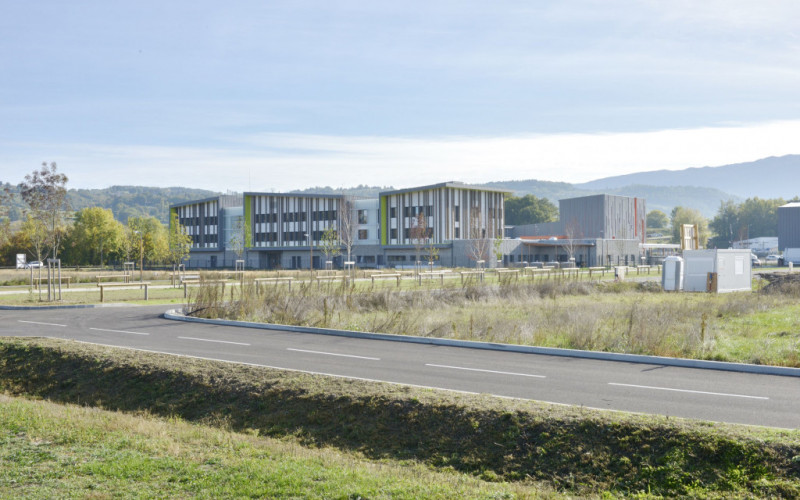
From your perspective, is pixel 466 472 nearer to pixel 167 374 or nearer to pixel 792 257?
pixel 167 374

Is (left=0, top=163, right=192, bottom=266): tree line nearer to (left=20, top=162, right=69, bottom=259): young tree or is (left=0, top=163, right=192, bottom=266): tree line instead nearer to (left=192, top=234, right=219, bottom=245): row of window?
(left=192, top=234, right=219, bottom=245): row of window

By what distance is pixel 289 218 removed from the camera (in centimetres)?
8719

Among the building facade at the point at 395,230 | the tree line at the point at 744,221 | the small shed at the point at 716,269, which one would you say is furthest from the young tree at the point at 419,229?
the tree line at the point at 744,221

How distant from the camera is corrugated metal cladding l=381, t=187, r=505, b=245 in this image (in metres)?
77.6

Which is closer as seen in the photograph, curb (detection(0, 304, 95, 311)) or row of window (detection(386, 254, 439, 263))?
curb (detection(0, 304, 95, 311))

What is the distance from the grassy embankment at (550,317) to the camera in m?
14.7

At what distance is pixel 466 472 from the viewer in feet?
24.1

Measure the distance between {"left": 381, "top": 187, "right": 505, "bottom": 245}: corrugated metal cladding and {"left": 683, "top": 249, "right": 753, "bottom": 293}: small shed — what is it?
40108 mm

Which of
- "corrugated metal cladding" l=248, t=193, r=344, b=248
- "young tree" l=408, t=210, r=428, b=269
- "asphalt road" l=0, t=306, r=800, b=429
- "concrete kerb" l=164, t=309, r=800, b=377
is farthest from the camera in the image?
"corrugated metal cladding" l=248, t=193, r=344, b=248

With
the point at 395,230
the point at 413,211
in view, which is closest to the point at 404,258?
the point at 395,230

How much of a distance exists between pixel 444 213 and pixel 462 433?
69920 millimetres

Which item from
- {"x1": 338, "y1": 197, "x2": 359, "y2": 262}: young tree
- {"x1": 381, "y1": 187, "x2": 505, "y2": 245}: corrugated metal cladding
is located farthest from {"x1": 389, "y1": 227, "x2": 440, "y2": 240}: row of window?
{"x1": 338, "y1": 197, "x2": 359, "y2": 262}: young tree

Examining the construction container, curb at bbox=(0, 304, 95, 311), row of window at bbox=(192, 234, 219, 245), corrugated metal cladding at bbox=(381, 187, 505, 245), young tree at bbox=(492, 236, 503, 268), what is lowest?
curb at bbox=(0, 304, 95, 311)

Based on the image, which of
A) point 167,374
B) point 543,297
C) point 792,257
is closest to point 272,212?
point 543,297
